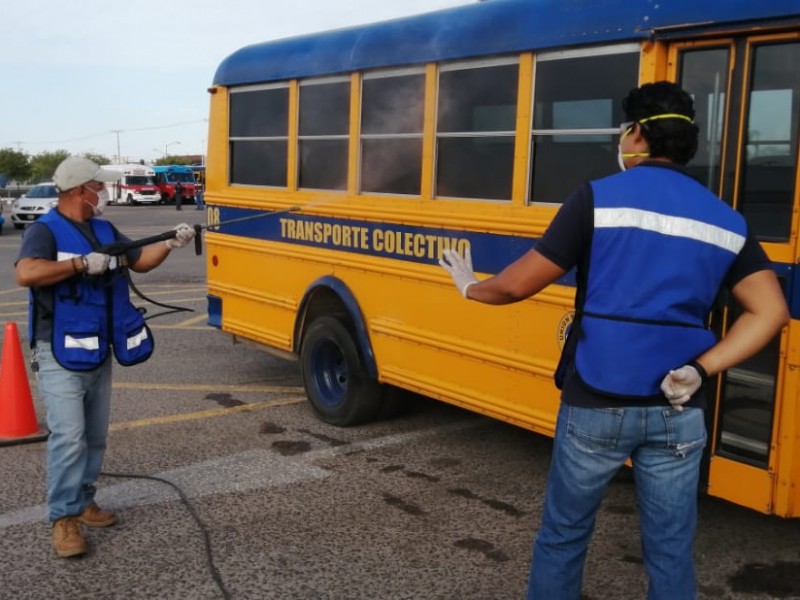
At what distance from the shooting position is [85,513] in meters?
4.57

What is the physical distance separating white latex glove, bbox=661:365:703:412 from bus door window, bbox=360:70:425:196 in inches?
125

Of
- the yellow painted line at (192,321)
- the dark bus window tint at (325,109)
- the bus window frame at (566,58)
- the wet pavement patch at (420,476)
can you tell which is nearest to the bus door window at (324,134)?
the dark bus window tint at (325,109)

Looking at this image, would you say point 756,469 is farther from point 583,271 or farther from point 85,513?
point 85,513

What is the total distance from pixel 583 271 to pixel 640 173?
0.32 m

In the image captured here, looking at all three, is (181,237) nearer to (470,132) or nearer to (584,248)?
(470,132)

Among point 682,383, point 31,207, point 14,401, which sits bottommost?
point 14,401

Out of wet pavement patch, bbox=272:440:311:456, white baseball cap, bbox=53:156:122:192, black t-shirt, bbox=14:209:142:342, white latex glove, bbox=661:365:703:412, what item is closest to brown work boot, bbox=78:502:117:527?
black t-shirt, bbox=14:209:142:342

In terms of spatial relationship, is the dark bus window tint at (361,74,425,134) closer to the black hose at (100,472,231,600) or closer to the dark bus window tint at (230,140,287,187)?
the dark bus window tint at (230,140,287,187)

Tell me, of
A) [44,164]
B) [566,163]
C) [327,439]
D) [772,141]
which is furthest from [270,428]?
[44,164]

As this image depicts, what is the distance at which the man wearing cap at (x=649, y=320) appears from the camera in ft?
8.53

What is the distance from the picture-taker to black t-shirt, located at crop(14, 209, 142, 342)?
4.21m

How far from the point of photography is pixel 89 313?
4.32 m

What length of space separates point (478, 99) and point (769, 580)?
2770mm

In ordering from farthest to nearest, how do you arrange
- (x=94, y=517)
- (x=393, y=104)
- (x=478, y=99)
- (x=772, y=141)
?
1. (x=393, y=104)
2. (x=478, y=99)
3. (x=94, y=517)
4. (x=772, y=141)
